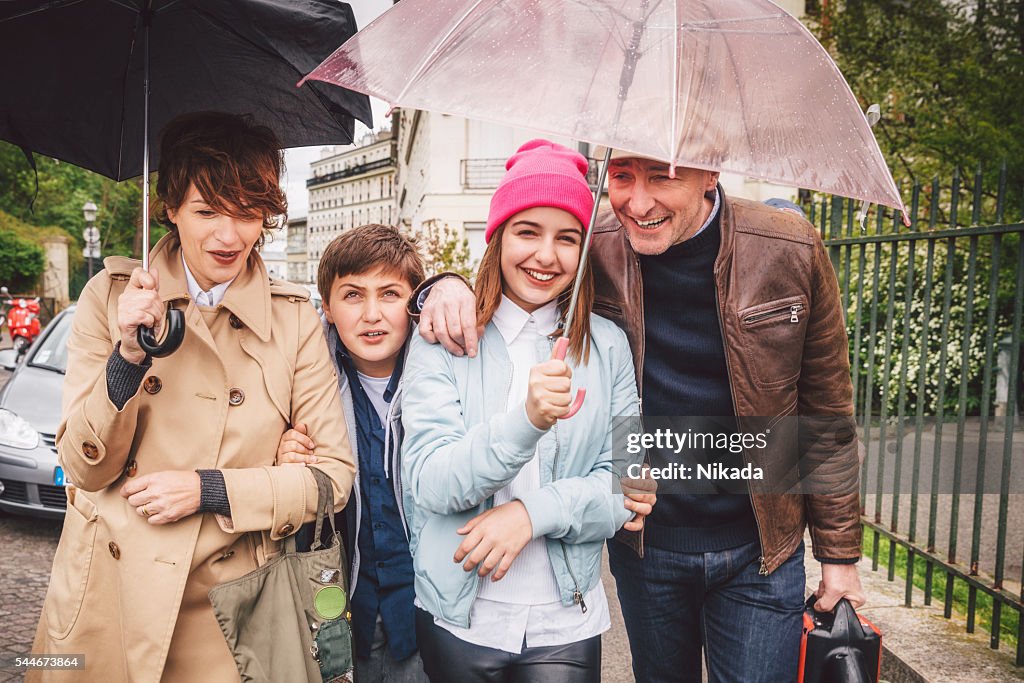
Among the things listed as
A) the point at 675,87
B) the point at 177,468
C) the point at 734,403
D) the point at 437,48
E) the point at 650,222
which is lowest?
the point at 177,468

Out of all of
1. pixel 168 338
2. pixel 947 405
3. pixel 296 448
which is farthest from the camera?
pixel 947 405

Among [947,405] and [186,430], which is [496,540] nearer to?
[186,430]

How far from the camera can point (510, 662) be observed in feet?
6.41

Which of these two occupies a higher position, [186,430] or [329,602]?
[186,430]

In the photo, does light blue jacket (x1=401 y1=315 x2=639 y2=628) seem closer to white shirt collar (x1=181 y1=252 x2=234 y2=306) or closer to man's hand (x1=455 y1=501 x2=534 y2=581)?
man's hand (x1=455 y1=501 x2=534 y2=581)

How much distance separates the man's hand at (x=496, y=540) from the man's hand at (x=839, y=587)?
111 centimetres

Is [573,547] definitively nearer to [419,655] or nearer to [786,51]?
[419,655]

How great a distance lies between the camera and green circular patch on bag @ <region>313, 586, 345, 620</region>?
2.00 metres

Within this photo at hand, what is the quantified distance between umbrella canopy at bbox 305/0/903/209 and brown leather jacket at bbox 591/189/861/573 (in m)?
0.43

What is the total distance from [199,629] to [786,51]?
2.14 metres

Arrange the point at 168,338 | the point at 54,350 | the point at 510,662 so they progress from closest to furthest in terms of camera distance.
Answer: the point at 168,338
the point at 510,662
the point at 54,350

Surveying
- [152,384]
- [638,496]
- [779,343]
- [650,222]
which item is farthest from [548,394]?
[152,384]

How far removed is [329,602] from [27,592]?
3.60 meters

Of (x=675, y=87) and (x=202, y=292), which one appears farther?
(x=202, y=292)
